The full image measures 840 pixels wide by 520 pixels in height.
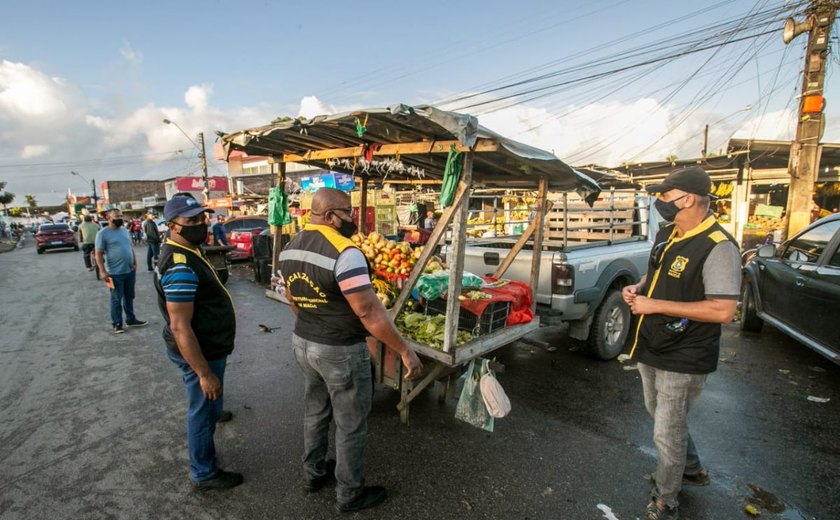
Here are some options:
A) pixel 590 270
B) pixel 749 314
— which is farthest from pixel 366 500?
pixel 749 314

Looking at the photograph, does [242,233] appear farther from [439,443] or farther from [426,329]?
[439,443]

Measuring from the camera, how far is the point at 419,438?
3465mm

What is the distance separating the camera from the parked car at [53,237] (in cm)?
2214

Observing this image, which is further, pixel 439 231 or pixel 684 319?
pixel 439 231

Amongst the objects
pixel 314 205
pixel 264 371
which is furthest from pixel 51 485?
pixel 314 205

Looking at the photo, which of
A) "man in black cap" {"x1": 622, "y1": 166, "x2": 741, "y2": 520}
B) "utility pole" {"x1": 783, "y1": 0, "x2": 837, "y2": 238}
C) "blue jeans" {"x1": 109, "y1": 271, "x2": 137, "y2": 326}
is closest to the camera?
"man in black cap" {"x1": 622, "y1": 166, "x2": 741, "y2": 520}

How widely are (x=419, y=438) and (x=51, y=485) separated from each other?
264 centimetres

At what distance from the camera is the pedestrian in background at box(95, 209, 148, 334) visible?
20.6ft

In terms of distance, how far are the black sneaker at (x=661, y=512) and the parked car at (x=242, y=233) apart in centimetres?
1268

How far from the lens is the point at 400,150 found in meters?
3.73

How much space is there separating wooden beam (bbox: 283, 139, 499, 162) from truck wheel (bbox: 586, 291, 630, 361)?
3047 millimetres

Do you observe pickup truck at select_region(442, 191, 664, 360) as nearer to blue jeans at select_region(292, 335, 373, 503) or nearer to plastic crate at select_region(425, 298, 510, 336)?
plastic crate at select_region(425, 298, 510, 336)

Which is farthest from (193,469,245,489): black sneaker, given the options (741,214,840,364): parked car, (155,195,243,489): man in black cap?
(741,214,840,364): parked car

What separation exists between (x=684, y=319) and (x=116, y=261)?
7285mm
